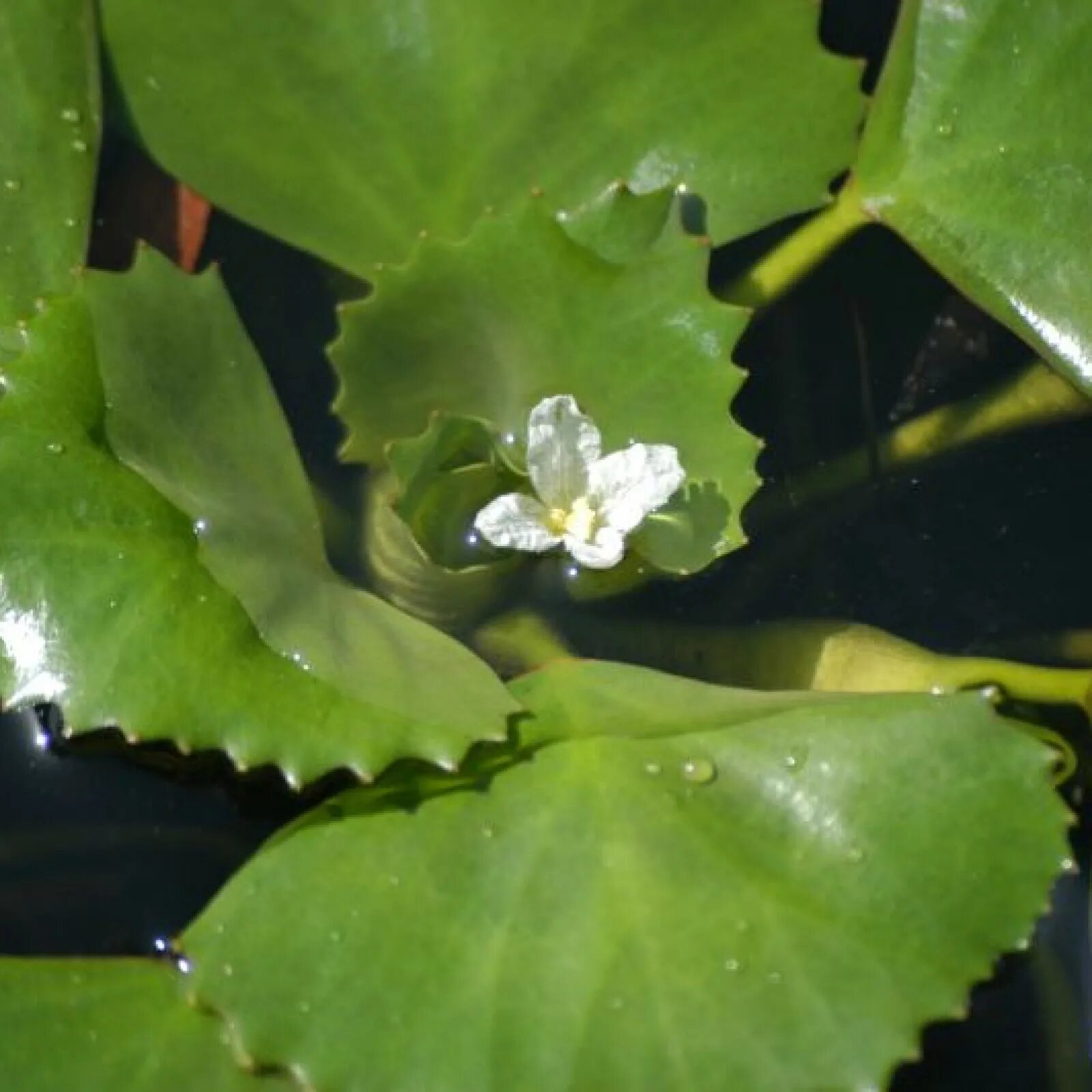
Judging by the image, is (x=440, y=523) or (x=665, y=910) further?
(x=440, y=523)

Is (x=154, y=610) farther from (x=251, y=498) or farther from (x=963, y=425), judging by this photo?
(x=963, y=425)

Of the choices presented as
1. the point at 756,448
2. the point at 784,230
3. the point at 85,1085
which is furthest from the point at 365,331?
the point at 85,1085

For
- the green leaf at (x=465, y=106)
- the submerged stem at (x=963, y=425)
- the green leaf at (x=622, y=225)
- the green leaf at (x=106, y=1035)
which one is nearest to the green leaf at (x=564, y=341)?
the green leaf at (x=622, y=225)

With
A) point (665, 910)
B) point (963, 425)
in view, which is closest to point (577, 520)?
point (665, 910)

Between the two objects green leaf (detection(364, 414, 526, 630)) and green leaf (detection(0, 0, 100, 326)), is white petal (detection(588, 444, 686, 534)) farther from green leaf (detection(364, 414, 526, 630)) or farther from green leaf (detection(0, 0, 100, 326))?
green leaf (detection(0, 0, 100, 326))

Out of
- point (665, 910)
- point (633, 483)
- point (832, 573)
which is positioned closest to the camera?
point (665, 910)

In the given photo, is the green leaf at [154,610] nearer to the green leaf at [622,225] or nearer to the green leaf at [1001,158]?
the green leaf at [622,225]

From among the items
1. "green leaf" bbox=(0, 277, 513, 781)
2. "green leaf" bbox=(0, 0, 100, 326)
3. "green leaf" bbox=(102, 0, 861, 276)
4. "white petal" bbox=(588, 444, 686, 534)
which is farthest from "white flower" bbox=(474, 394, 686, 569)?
"green leaf" bbox=(0, 0, 100, 326)
